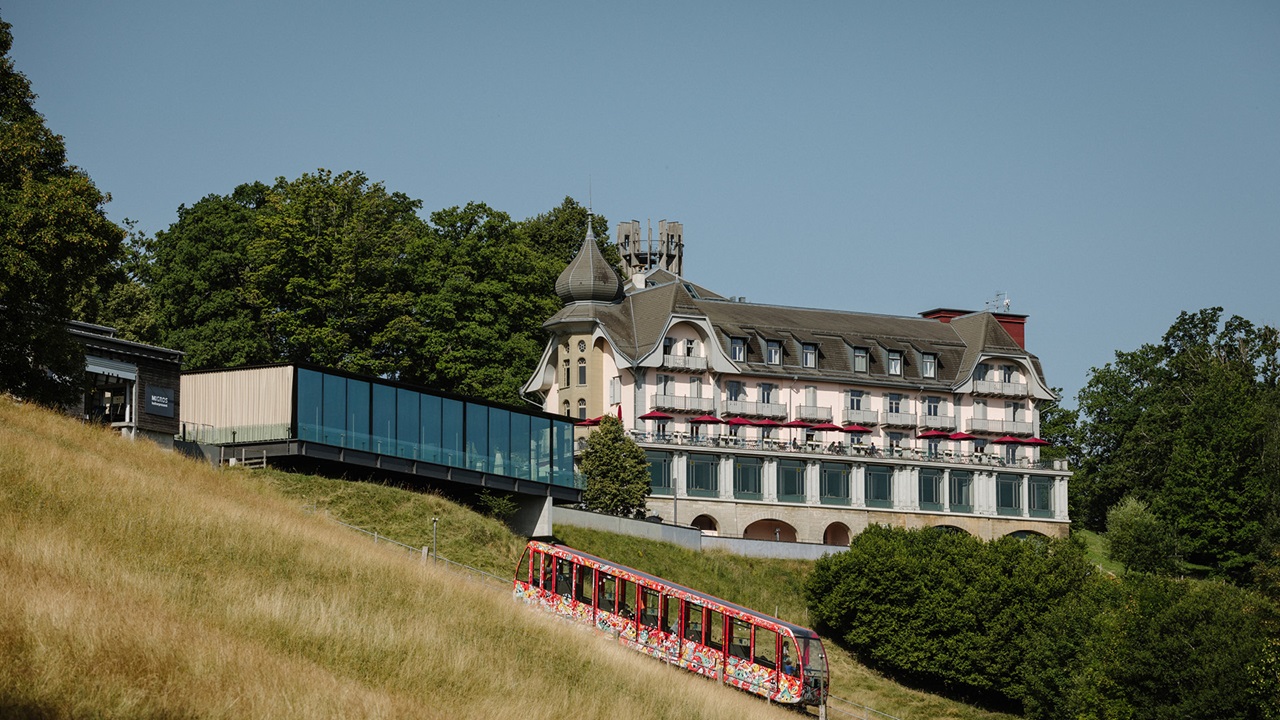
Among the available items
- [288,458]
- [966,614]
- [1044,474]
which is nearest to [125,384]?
[288,458]

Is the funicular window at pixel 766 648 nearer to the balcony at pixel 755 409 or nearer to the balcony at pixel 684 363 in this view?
the balcony at pixel 684 363

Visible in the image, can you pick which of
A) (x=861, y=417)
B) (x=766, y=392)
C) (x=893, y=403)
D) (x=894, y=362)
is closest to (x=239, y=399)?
(x=766, y=392)

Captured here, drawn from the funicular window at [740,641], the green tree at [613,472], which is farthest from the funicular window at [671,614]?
the green tree at [613,472]

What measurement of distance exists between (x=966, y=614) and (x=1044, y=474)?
93.2 feet

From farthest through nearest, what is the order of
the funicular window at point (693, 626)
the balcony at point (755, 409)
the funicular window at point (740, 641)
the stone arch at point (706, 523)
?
the balcony at point (755, 409) < the stone arch at point (706, 523) < the funicular window at point (693, 626) < the funicular window at point (740, 641)

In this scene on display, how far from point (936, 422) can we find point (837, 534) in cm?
952

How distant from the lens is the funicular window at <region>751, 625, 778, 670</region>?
130 ft

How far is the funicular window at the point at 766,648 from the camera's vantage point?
1555 inches

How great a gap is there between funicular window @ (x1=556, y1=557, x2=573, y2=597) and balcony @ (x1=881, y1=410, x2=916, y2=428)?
48.6 metres

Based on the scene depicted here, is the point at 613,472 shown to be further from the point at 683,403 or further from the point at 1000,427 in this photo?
the point at 1000,427

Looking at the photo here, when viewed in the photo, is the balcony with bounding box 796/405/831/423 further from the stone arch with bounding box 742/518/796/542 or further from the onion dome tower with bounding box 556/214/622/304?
the onion dome tower with bounding box 556/214/622/304

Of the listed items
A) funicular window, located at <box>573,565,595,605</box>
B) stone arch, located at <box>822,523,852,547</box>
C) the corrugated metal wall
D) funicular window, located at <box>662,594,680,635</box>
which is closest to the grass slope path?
funicular window, located at <box>662,594,680,635</box>

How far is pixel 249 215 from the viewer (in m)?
79.1

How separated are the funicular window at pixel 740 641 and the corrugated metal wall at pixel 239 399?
18.1 m
